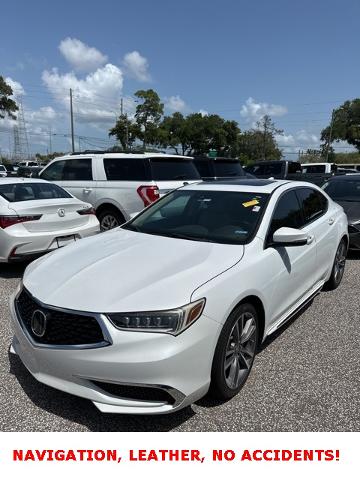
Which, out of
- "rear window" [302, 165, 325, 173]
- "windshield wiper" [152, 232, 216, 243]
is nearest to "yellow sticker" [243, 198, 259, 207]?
"windshield wiper" [152, 232, 216, 243]

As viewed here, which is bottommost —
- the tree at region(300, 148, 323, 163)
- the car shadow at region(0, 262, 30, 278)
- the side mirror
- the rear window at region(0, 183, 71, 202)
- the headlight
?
the car shadow at region(0, 262, 30, 278)

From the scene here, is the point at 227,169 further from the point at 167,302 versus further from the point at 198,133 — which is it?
the point at 198,133

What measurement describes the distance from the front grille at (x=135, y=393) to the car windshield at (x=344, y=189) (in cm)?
679

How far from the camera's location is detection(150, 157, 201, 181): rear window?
7.73 m

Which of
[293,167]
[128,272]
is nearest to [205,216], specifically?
[128,272]

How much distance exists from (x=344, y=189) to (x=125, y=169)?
464 centimetres

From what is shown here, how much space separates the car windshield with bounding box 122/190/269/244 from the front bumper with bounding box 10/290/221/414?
1.15 m

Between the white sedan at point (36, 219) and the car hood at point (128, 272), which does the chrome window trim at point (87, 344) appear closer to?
the car hood at point (128, 272)

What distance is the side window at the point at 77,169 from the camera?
8477 millimetres

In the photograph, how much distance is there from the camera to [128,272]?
290cm

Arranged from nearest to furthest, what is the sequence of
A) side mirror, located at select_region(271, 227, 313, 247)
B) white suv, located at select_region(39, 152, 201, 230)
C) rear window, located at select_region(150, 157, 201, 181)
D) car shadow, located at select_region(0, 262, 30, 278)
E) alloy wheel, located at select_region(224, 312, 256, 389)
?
alloy wheel, located at select_region(224, 312, 256, 389)
side mirror, located at select_region(271, 227, 313, 247)
car shadow, located at select_region(0, 262, 30, 278)
white suv, located at select_region(39, 152, 201, 230)
rear window, located at select_region(150, 157, 201, 181)

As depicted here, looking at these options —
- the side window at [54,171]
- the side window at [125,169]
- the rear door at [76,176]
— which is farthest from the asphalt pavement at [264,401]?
the side window at [54,171]

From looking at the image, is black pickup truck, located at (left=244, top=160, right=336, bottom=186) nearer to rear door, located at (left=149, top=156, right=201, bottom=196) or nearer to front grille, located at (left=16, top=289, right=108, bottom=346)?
rear door, located at (left=149, top=156, right=201, bottom=196)
